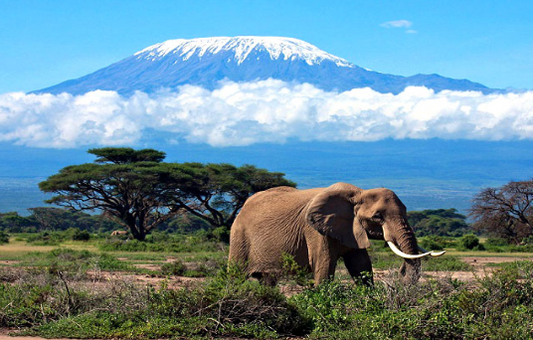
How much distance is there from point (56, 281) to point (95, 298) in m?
1.77

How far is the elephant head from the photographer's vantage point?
948cm

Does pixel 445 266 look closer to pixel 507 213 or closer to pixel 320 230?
pixel 320 230

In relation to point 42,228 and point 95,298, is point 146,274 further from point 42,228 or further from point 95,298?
point 42,228

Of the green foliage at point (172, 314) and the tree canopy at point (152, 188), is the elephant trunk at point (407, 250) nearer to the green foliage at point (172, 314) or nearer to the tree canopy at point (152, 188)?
the green foliage at point (172, 314)

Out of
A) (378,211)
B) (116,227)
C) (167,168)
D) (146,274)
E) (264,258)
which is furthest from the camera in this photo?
(116,227)

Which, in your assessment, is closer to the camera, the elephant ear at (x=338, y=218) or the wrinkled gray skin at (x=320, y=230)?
the wrinkled gray skin at (x=320, y=230)

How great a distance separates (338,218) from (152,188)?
104 ft

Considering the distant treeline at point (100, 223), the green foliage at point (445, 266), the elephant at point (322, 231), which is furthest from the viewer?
the distant treeline at point (100, 223)

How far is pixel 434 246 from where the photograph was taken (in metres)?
30.6

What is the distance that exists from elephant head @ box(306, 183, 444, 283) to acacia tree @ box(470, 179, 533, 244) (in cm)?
2885

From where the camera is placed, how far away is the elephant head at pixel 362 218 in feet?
31.1

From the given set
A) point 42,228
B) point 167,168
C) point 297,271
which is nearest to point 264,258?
point 297,271

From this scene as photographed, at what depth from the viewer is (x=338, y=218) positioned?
10.0m

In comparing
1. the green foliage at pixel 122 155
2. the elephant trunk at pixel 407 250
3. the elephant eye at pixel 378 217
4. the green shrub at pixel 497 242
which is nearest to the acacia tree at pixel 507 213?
the green shrub at pixel 497 242
